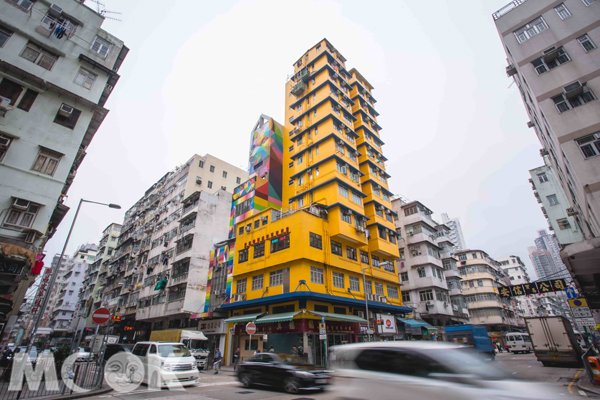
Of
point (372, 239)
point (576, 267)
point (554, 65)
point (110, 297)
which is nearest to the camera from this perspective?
point (576, 267)

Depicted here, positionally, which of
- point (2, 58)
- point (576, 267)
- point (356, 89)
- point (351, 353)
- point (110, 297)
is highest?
point (356, 89)

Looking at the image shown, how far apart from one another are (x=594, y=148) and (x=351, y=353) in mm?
18215

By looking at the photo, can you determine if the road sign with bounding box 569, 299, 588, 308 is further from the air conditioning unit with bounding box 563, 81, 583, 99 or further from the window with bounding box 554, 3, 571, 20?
the window with bounding box 554, 3, 571, 20

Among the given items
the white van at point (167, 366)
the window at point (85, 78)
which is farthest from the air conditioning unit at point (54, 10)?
the white van at point (167, 366)

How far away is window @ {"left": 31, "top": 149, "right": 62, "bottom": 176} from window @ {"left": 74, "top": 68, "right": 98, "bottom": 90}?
5.25 meters

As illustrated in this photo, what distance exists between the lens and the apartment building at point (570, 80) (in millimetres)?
15242

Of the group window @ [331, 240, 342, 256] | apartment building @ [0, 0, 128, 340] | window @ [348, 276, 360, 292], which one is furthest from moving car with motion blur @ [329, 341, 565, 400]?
window @ [348, 276, 360, 292]

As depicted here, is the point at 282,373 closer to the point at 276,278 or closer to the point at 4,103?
the point at 276,278

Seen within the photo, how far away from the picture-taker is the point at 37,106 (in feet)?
55.3

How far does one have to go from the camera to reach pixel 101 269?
6525 cm

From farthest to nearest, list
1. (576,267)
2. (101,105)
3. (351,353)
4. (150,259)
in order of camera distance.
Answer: (150,259)
(101,105)
(576,267)
(351,353)

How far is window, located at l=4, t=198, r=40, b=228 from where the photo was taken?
14.5 m

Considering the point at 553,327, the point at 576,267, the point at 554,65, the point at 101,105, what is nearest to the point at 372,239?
the point at 553,327

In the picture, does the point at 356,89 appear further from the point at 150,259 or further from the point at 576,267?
the point at 150,259
